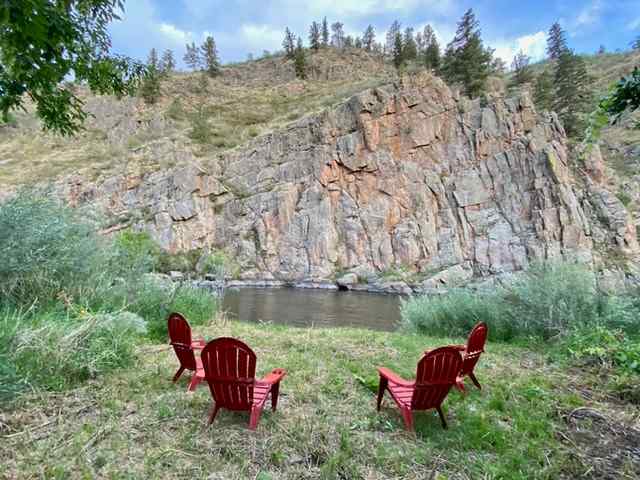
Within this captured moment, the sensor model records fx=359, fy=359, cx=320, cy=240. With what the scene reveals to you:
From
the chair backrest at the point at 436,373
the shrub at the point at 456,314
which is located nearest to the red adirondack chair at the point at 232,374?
the chair backrest at the point at 436,373

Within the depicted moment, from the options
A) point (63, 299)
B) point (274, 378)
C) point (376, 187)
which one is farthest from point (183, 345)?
point (376, 187)

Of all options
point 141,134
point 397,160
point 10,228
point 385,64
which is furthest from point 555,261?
point 385,64

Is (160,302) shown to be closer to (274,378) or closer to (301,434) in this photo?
(274,378)

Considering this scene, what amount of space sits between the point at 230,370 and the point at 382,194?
31002mm

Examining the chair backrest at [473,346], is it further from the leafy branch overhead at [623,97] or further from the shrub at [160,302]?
the shrub at [160,302]

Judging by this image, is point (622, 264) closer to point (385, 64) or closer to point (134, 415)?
point (134, 415)

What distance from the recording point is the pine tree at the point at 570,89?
3400cm

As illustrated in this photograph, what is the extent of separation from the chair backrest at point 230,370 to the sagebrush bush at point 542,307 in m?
5.38

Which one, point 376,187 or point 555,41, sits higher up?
point 555,41

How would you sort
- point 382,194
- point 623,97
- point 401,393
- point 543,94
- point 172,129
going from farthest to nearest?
point 172,129, point 543,94, point 382,194, point 401,393, point 623,97

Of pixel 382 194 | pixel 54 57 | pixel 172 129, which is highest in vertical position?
pixel 172 129

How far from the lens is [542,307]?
643 centimetres

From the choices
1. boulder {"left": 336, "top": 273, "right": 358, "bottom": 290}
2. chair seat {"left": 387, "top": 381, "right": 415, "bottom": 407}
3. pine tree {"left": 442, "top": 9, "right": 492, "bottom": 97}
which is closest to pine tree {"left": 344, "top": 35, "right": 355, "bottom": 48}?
pine tree {"left": 442, "top": 9, "right": 492, "bottom": 97}

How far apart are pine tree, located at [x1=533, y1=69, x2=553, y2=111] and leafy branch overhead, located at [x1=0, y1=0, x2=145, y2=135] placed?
41.8 metres
